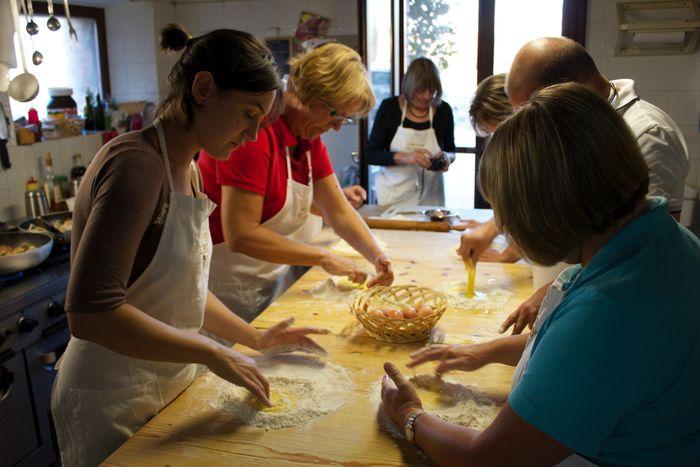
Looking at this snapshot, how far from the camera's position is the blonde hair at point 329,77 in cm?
192

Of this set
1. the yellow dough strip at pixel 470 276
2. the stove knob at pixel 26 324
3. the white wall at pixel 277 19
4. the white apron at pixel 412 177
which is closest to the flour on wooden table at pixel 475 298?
the yellow dough strip at pixel 470 276

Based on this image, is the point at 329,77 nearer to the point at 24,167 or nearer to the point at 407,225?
the point at 407,225

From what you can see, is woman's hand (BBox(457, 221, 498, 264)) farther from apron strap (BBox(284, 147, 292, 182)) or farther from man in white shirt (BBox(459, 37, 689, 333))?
apron strap (BBox(284, 147, 292, 182))

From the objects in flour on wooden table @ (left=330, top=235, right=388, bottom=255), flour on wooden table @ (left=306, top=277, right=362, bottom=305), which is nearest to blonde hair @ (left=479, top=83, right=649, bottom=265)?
flour on wooden table @ (left=306, top=277, right=362, bottom=305)

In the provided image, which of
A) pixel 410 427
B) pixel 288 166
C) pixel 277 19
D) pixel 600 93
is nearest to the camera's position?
pixel 410 427

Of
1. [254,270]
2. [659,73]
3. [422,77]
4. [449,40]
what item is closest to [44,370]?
[254,270]

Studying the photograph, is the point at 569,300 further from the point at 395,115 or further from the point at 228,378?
the point at 395,115

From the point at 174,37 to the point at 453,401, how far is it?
39.1 inches

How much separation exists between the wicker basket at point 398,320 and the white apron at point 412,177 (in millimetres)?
2387

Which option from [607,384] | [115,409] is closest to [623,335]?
[607,384]

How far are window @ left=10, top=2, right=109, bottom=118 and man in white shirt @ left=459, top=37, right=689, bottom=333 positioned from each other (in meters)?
2.96

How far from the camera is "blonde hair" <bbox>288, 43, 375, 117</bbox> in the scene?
1.92 meters

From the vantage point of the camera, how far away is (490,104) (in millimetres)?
1955

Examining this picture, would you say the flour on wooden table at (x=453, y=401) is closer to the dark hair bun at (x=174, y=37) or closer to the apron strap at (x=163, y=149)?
the apron strap at (x=163, y=149)
